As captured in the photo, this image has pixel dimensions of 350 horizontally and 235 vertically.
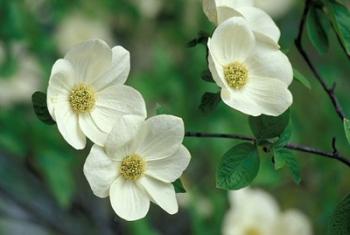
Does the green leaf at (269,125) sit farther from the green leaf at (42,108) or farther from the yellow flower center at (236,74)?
the green leaf at (42,108)

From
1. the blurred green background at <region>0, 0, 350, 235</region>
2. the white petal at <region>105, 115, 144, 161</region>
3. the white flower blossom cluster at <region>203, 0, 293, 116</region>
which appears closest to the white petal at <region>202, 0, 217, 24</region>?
the white flower blossom cluster at <region>203, 0, 293, 116</region>

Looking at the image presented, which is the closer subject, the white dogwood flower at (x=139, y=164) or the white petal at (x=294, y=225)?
the white dogwood flower at (x=139, y=164)

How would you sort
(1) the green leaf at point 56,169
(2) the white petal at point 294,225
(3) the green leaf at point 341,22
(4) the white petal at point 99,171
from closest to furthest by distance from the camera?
(4) the white petal at point 99,171
(3) the green leaf at point 341,22
(2) the white petal at point 294,225
(1) the green leaf at point 56,169

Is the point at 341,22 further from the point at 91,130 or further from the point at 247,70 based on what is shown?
the point at 91,130

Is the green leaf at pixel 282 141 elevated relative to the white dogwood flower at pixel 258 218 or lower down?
elevated

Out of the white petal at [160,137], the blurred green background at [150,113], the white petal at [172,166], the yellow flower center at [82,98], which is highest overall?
the yellow flower center at [82,98]

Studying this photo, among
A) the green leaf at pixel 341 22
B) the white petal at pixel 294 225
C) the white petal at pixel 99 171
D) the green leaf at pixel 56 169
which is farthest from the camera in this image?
the green leaf at pixel 56 169

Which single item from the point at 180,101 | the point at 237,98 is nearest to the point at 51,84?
the point at 237,98

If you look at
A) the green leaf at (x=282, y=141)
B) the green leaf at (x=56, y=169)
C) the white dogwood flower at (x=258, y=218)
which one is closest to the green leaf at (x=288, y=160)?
the green leaf at (x=282, y=141)
